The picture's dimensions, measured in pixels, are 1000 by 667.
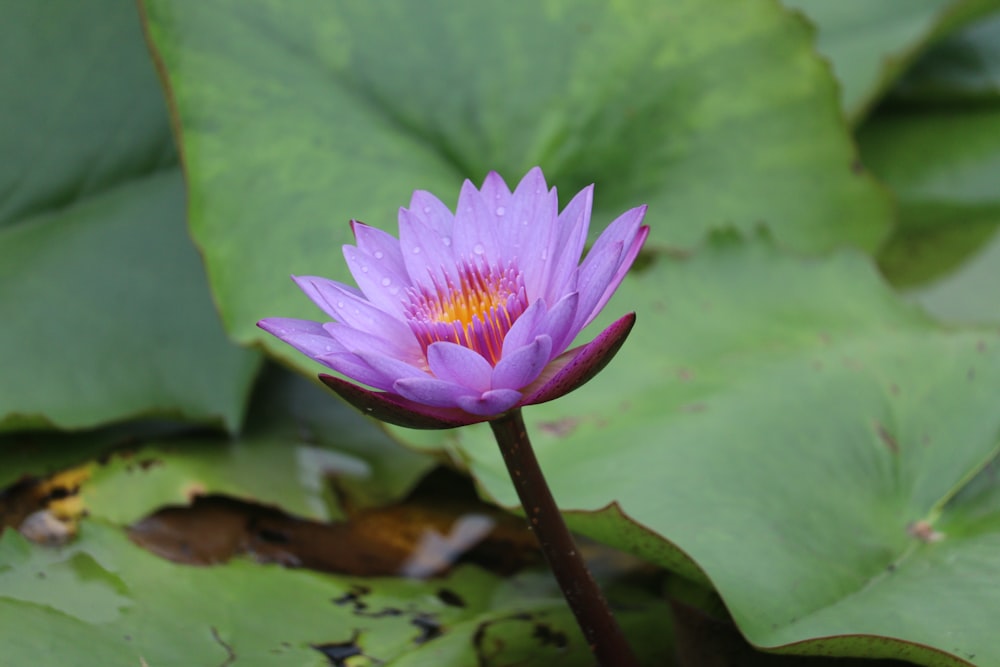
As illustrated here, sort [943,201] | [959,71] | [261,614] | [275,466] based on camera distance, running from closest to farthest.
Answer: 1. [261,614]
2. [275,466]
3. [943,201]
4. [959,71]

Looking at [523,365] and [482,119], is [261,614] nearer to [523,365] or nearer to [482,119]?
[523,365]

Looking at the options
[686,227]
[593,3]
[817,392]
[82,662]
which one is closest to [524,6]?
[593,3]

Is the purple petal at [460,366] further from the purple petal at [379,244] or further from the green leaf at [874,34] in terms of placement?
the green leaf at [874,34]

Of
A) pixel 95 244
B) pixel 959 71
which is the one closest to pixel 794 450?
pixel 95 244

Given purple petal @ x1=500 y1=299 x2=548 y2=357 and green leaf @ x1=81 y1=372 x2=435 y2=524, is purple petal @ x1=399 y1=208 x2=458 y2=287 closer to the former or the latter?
purple petal @ x1=500 y1=299 x2=548 y2=357

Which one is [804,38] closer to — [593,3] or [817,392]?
[593,3]

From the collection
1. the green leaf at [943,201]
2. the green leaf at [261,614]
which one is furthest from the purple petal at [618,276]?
the green leaf at [943,201]
